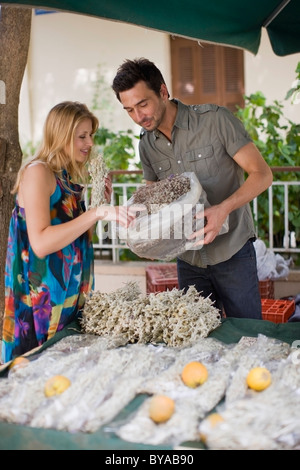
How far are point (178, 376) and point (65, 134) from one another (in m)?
1.11

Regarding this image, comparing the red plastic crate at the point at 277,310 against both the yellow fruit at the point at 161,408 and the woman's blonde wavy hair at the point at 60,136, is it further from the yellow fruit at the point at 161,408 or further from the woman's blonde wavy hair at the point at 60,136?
the yellow fruit at the point at 161,408

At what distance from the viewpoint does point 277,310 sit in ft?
11.9

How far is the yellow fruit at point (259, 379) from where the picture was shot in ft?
4.79

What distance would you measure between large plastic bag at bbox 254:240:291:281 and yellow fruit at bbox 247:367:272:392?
2.78m

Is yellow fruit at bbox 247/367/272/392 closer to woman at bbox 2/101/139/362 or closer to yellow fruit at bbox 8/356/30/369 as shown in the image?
yellow fruit at bbox 8/356/30/369

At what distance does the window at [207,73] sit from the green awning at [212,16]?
6.28m

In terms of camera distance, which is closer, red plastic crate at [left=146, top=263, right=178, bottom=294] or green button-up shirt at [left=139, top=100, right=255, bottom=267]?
green button-up shirt at [left=139, top=100, right=255, bottom=267]

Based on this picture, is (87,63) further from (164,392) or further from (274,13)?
(164,392)

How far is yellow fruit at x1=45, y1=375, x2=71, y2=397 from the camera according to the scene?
1.48 meters

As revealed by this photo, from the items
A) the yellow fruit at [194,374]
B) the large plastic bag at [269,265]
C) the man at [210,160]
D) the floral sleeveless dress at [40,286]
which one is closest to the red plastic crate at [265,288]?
the large plastic bag at [269,265]

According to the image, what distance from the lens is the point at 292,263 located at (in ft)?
16.0

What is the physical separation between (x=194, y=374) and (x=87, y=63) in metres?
9.14

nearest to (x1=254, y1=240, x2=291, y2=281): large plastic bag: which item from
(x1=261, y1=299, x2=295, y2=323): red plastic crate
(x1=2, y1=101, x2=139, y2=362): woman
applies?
(x1=261, y1=299, x2=295, y2=323): red plastic crate

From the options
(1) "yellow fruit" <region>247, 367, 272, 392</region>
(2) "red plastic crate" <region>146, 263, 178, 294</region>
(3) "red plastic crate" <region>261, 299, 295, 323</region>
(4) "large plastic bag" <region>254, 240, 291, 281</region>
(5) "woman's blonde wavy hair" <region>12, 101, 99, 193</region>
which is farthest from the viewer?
(4) "large plastic bag" <region>254, 240, 291, 281</region>
